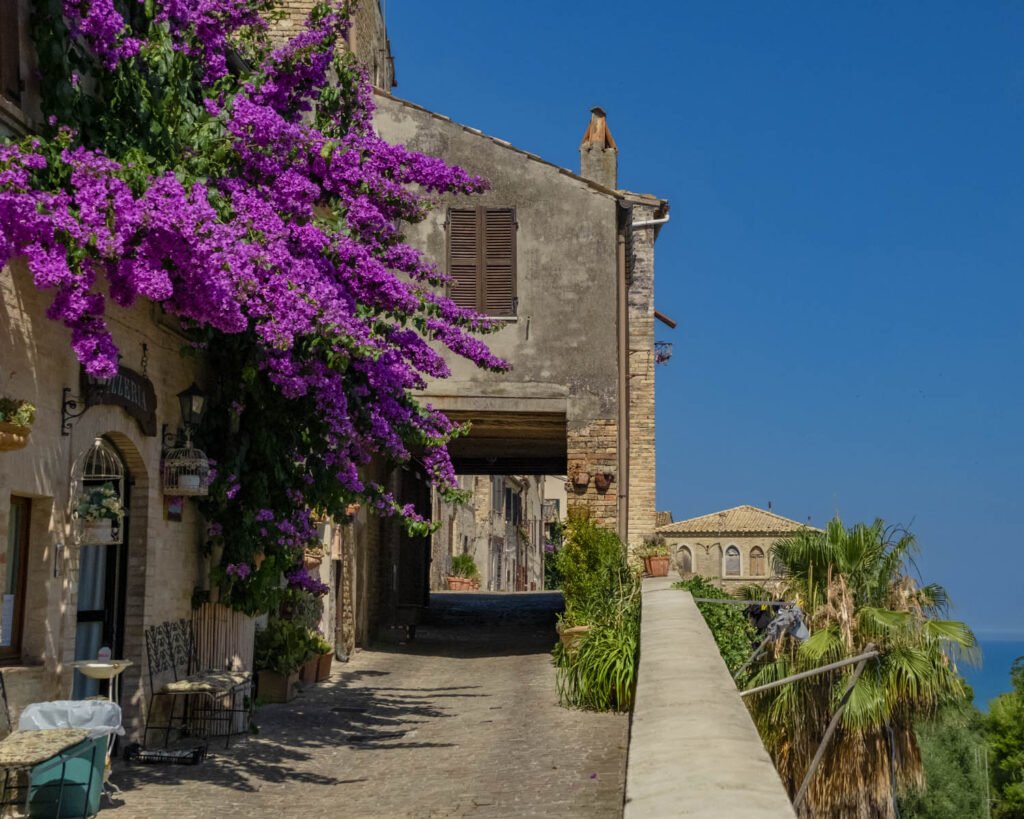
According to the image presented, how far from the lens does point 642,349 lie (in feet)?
62.5

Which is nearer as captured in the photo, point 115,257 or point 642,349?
point 115,257

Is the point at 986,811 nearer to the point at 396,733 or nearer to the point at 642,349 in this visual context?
the point at 642,349

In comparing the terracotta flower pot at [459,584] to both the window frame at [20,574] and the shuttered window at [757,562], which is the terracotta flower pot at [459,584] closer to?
the shuttered window at [757,562]

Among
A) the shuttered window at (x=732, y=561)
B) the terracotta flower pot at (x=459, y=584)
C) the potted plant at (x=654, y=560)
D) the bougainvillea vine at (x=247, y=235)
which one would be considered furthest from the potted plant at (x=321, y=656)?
the shuttered window at (x=732, y=561)

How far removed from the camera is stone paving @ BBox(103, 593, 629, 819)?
27.4 ft

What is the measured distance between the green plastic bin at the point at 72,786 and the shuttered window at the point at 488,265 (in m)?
10.8

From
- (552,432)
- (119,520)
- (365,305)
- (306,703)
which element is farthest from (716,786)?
(552,432)

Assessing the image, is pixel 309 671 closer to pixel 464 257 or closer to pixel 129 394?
pixel 464 257

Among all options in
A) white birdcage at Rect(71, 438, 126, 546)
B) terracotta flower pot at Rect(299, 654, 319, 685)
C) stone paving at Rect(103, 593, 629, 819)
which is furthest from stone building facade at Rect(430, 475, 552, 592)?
white birdcage at Rect(71, 438, 126, 546)

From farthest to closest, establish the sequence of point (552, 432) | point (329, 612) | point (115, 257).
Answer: point (552, 432)
point (329, 612)
point (115, 257)

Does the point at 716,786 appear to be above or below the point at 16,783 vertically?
above

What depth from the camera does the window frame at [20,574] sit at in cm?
841

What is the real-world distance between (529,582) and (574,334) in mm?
45528

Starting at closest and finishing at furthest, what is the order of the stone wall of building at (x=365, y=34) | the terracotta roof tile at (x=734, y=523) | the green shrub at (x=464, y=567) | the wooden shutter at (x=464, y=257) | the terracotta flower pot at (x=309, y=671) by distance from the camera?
the terracotta flower pot at (x=309, y=671) → the wooden shutter at (x=464, y=257) → the stone wall of building at (x=365, y=34) → the green shrub at (x=464, y=567) → the terracotta roof tile at (x=734, y=523)
